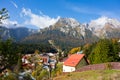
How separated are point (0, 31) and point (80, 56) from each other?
55812mm

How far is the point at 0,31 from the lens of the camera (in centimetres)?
1443

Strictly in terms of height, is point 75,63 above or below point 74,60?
below

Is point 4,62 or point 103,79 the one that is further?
point 103,79

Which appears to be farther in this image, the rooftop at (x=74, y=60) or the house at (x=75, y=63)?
the rooftop at (x=74, y=60)

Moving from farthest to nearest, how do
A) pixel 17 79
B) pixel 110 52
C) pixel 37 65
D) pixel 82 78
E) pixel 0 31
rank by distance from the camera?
pixel 37 65 → pixel 110 52 → pixel 82 78 → pixel 17 79 → pixel 0 31

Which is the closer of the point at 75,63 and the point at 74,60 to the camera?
the point at 75,63

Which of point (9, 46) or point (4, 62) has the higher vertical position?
point (9, 46)

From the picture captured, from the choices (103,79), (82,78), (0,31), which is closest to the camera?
(0,31)

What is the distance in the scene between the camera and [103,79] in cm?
3391

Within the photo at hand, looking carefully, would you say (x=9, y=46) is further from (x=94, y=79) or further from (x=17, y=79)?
(x=94, y=79)

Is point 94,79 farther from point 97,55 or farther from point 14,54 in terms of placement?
point 97,55

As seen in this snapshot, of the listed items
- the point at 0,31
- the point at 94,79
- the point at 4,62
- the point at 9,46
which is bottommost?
the point at 94,79

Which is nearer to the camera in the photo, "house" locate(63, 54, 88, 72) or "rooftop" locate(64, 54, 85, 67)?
"house" locate(63, 54, 88, 72)

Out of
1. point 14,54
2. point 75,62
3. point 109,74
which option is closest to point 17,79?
point 14,54
